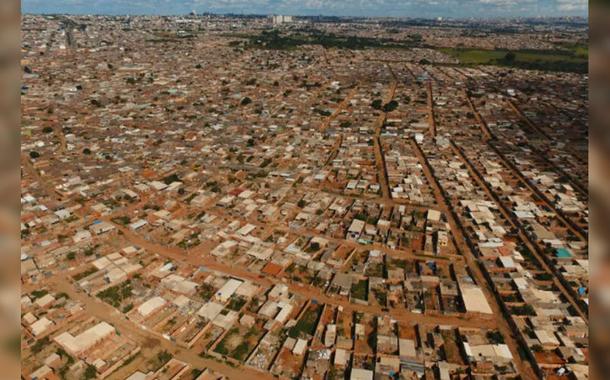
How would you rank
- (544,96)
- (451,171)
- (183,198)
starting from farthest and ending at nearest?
(544,96) < (451,171) < (183,198)

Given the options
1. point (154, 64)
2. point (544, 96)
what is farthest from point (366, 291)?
point (154, 64)

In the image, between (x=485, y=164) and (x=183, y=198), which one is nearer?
(x=183, y=198)

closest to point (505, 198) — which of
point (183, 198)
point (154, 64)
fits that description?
point (183, 198)

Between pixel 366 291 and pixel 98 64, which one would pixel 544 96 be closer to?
pixel 366 291

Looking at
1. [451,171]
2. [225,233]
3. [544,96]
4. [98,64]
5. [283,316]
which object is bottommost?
[283,316]

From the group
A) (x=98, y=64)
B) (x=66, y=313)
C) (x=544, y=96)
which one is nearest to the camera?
(x=66, y=313)

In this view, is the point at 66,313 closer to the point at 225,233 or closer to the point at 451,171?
the point at 225,233

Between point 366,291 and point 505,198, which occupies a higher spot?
point 505,198
